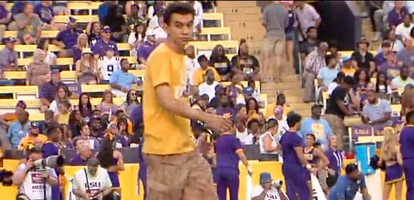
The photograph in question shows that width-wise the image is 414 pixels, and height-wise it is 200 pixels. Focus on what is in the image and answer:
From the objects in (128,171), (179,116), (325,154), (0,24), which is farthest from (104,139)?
(179,116)

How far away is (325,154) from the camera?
19812 mm

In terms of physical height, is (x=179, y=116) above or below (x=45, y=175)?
above

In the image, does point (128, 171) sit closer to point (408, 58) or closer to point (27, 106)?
point (27, 106)

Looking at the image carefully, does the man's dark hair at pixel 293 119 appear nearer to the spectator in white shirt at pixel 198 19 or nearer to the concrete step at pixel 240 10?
the spectator in white shirt at pixel 198 19

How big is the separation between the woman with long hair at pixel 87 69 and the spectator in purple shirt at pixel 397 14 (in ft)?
21.6

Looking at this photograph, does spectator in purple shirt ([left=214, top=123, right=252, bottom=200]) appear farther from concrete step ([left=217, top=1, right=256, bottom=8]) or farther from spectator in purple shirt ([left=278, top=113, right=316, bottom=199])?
concrete step ([left=217, top=1, right=256, bottom=8])

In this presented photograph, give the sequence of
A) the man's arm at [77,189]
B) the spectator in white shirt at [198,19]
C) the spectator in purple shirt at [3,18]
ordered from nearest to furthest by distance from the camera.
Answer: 1. the man's arm at [77,189]
2. the spectator in purple shirt at [3,18]
3. the spectator in white shirt at [198,19]

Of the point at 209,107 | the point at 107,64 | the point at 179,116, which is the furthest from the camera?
the point at 107,64

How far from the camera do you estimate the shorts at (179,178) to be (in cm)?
1098

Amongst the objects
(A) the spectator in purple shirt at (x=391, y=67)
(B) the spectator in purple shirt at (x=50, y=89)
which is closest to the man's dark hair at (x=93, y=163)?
(B) the spectator in purple shirt at (x=50, y=89)

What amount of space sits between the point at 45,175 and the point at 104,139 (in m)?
1.65

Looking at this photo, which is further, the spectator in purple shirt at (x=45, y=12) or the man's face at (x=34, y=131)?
the spectator in purple shirt at (x=45, y=12)

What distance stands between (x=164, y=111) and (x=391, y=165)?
29.3ft

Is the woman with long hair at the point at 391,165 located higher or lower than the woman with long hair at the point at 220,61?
lower
